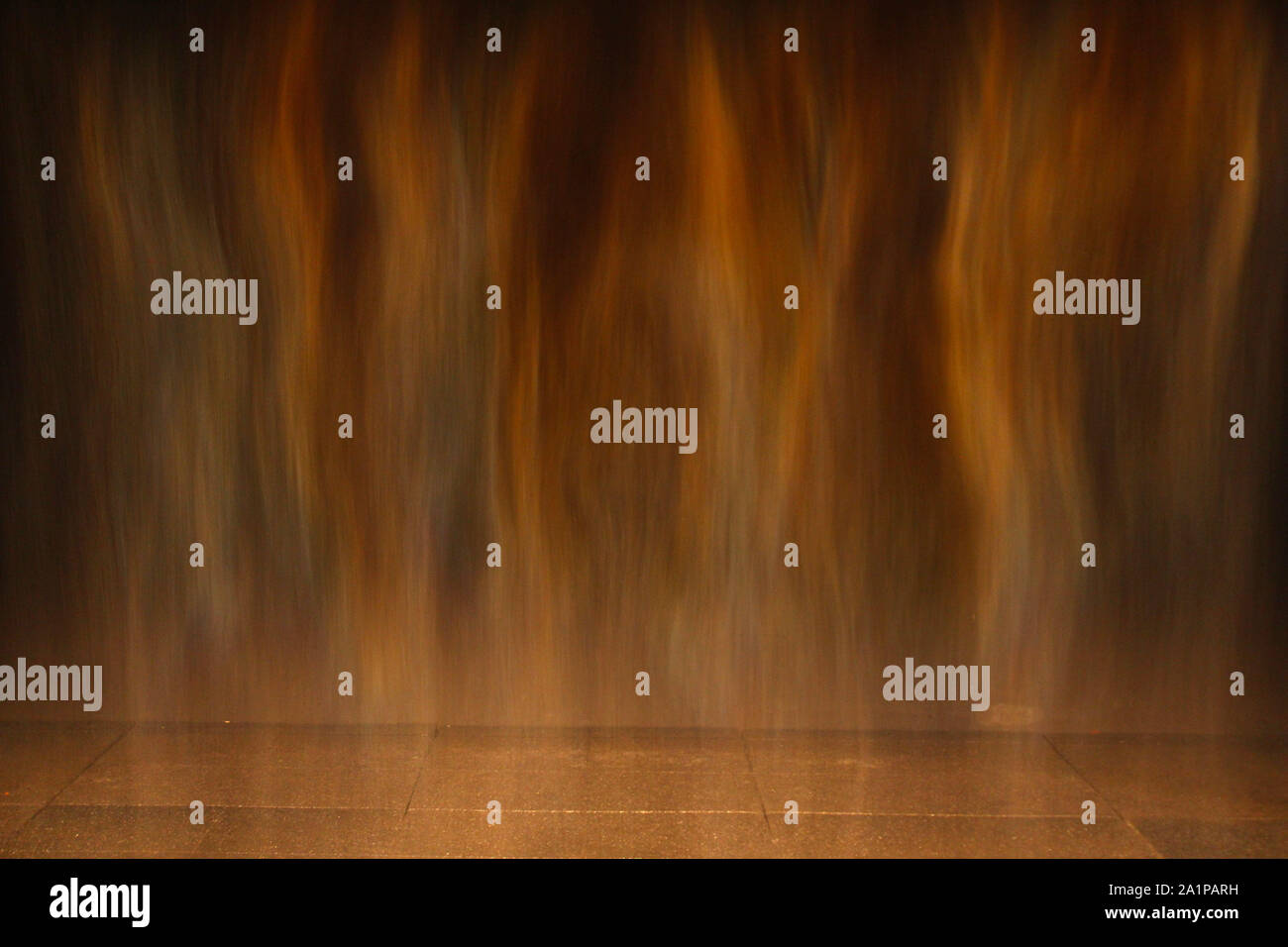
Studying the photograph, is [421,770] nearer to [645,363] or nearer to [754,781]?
[754,781]

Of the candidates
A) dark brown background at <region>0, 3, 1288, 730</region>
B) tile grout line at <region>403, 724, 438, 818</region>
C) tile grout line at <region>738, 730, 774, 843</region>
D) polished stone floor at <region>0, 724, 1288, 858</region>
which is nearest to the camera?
polished stone floor at <region>0, 724, 1288, 858</region>

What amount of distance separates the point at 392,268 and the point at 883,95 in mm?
2385

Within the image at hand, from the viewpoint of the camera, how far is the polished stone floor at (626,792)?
4.58 metres

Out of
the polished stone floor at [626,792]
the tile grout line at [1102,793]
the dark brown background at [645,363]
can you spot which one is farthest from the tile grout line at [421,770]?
the tile grout line at [1102,793]

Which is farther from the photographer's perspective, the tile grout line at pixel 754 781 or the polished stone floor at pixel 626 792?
the tile grout line at pixel 754 781

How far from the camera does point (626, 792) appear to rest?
510 centimetres

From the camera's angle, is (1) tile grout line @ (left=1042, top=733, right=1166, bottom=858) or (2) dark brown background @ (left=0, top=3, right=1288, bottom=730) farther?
(2) dark brown background @ (left=0, top=3, right=1288, bottom=730)

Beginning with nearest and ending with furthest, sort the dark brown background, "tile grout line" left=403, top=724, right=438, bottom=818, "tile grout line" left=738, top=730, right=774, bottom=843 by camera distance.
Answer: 1. "tile grout line" left=738, top=730, right=774, bottom=843
2. "tile grout line" left=403, top=724, right=438, bottom=818
3. the dark brown background

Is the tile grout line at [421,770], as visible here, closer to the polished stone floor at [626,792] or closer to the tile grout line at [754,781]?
the polished stone floor at [626,792]

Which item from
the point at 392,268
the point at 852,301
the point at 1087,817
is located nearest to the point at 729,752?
the point at 1087,817

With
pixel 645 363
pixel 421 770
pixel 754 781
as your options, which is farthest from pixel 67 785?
pixel 645 363

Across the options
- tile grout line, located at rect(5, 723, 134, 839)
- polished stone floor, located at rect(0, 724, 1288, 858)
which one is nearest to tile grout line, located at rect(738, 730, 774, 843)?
polished stone floor, located at rect(0, 724, 1288, 858)

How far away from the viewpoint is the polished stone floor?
15.0 ft

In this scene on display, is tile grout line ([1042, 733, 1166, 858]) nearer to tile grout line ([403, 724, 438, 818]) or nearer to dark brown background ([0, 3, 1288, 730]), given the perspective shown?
dark brown background ([0, 3, 1288, 730])
